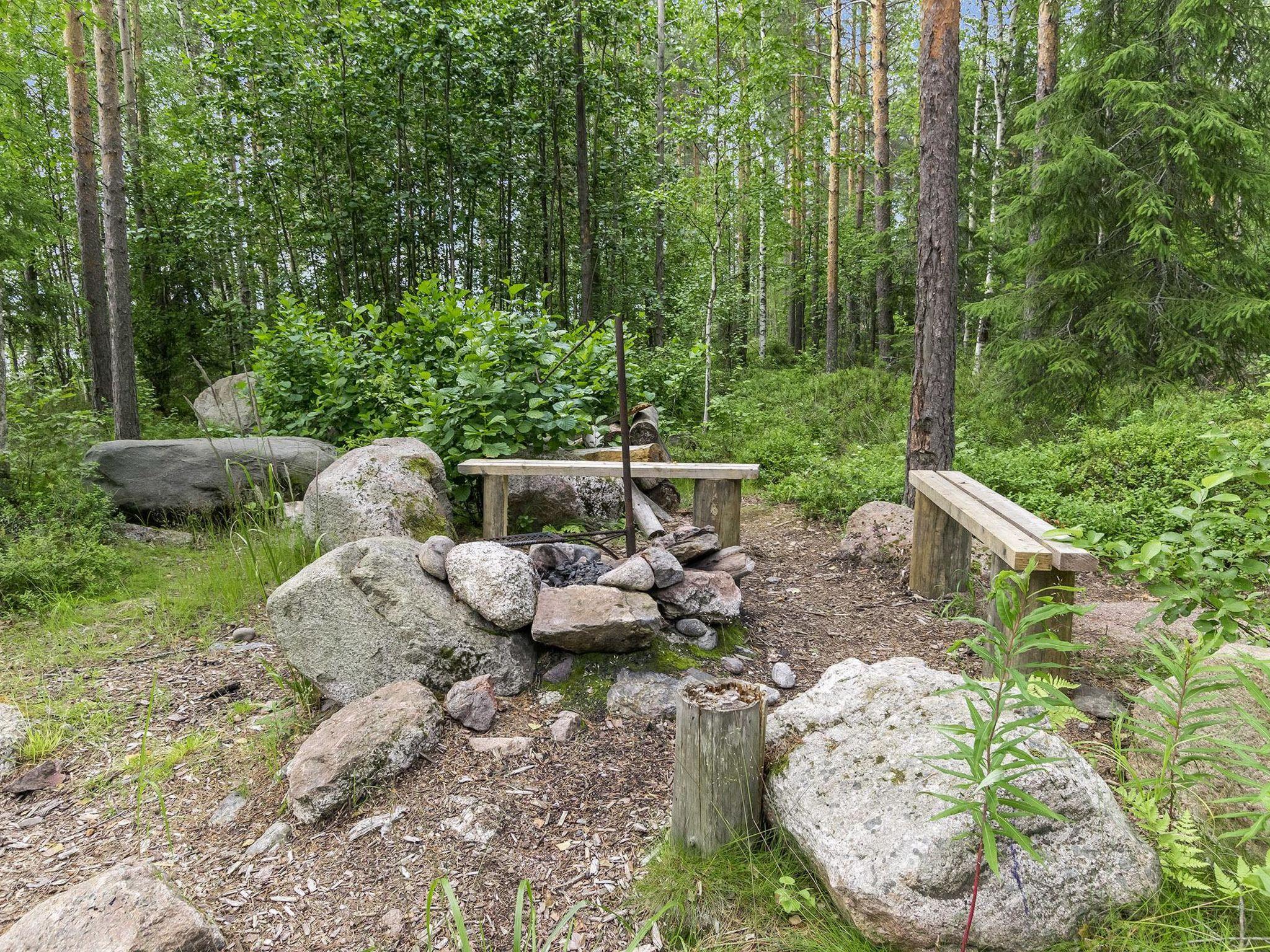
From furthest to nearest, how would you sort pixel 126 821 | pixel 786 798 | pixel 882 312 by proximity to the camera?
pixel 882 312 < pixel 126 821 < pixel 786 798

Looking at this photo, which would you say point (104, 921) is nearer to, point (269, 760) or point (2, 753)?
point (269, 760)

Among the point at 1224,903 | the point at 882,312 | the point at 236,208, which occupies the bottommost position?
the point at 1224,903

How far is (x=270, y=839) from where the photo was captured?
2.24 metres

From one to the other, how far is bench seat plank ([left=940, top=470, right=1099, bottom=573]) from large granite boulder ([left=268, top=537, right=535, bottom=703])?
2.12 m

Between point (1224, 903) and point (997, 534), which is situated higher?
point (997, 534)

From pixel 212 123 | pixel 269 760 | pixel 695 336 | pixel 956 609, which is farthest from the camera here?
pixel 695 336

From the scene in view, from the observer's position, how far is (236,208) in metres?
10.3

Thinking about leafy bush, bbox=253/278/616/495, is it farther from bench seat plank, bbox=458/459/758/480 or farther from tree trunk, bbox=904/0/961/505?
tree trunk, bbox=904/0/961/505

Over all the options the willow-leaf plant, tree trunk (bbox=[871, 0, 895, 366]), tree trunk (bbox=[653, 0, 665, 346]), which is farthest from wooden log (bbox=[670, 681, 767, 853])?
tree trunk (bbox=[871, 0, 895, 366])

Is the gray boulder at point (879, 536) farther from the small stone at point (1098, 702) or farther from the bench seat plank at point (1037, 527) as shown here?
the small stone at point (1098, 702)

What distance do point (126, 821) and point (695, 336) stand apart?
1649 cm

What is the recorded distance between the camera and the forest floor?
77.8 inches

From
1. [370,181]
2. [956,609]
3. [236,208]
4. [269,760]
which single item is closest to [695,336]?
[370,181]

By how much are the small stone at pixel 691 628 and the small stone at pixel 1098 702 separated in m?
1.49
